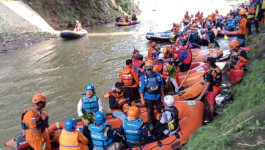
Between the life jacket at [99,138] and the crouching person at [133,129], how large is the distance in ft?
1.14

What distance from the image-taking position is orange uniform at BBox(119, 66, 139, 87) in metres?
6.11

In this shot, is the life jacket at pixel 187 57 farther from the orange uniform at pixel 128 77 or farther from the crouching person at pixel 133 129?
the crouching person at pixel 133 129

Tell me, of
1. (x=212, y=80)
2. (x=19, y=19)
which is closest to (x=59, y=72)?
(x=212, y=80)

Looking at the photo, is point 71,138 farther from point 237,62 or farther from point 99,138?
point 237,62

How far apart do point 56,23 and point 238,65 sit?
61.0 feet

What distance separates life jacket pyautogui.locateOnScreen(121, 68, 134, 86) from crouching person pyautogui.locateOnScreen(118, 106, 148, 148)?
2236 mm

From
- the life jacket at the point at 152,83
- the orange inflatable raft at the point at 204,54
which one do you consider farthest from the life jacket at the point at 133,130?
the orange inflatable raft at the point at 204,54

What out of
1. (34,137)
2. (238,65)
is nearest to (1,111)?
(34,137)

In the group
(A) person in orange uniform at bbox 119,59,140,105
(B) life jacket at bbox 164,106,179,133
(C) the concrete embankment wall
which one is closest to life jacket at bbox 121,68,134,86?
(A) person in orange uniform at bbox 119,59,140,105

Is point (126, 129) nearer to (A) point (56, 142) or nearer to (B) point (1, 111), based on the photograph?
(A) point (56, 142)

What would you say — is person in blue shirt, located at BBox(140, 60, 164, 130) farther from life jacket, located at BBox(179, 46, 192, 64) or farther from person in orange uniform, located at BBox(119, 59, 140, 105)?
life jacket, located at BBox(179, 46, 192, 64)

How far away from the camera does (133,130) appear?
3934 millimetres

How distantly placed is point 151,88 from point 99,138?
1.56 meters

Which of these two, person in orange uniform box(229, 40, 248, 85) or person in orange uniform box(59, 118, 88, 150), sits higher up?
person in orange uniform box(229, 40, 248, 85)
